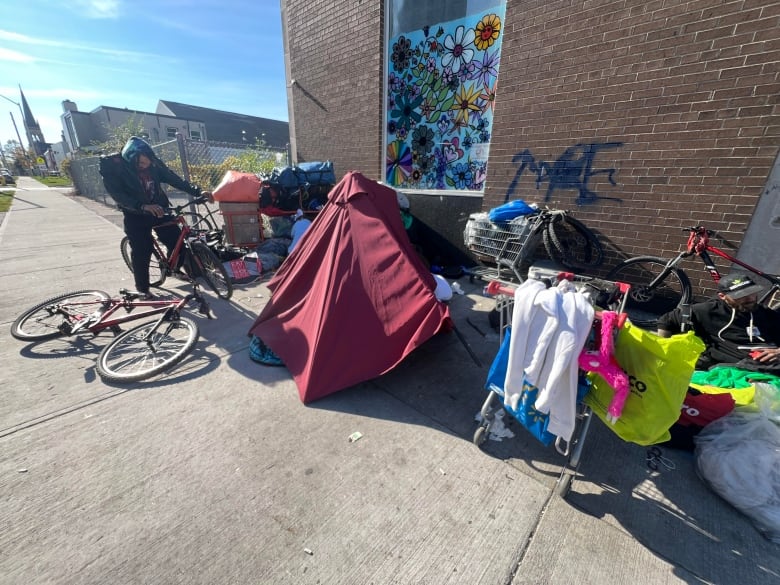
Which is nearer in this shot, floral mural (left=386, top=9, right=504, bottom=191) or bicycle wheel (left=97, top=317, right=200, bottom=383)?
bicycle wheel (left=97, top=317, right=200, bottom=383)

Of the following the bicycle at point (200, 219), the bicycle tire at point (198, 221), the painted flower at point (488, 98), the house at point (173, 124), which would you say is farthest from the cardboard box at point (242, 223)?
the house at point (173, 124)

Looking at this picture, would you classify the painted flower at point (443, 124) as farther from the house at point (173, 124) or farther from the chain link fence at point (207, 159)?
the house at point (173, 124)

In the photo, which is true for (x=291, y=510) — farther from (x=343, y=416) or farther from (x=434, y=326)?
(x=434, y=326)

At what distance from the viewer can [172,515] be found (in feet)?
5.70

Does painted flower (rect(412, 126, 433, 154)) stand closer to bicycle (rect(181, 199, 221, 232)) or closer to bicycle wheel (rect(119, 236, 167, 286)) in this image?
bicycle (rect(181, 199, 221, 232))

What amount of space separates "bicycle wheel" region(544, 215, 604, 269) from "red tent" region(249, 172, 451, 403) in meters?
1.97

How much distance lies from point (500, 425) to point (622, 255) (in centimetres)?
306

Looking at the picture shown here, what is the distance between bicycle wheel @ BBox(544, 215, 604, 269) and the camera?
413 cm

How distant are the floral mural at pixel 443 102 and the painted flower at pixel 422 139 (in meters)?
0.02

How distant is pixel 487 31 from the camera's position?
16.1ft

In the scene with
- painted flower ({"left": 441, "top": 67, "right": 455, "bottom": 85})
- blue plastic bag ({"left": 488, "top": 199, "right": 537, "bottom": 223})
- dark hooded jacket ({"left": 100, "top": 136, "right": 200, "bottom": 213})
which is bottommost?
blue plastic bag ({"left": 488, "top": 199, "right": 537, "bottom": 223})

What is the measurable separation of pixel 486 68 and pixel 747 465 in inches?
211

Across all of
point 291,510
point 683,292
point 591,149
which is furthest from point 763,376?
point 291,510

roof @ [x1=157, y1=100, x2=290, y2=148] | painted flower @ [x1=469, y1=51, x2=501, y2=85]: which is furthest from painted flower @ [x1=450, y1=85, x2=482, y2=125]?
roof @ [x1=157, y1=100, x2=290, y2=148]
